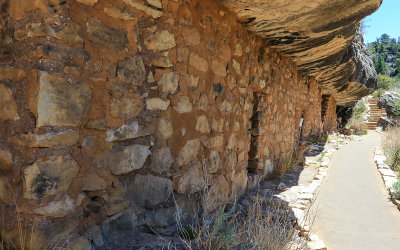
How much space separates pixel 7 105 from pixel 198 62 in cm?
142

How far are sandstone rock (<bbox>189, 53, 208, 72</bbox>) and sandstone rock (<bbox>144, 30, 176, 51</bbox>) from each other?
0.25 metres

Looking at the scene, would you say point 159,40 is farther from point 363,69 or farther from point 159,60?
point 363,69

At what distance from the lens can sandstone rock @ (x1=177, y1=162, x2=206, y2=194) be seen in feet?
7.57

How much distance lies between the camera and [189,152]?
92.8 inches

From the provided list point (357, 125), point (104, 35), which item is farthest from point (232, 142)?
point (357, 125)

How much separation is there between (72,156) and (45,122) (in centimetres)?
24

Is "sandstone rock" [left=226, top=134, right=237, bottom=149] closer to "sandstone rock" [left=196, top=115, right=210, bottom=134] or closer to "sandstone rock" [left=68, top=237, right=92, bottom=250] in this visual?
"sandstone rock" [left=196, top=115, right=210, bottom=134]

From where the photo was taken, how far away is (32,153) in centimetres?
141

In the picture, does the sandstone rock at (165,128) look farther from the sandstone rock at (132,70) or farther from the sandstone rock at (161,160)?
the sandstone rock at (132,70)

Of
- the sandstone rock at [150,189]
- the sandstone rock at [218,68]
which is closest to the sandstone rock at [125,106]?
the sandstone rock at [150,189]

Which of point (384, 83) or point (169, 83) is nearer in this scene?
point (169, 83)

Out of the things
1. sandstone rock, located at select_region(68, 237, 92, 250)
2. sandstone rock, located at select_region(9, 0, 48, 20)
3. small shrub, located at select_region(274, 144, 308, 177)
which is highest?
sandstone rock, located at select_region(9, 0, 48, 20)

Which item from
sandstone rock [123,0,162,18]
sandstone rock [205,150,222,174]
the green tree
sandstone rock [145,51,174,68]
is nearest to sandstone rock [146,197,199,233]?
sandstone rock [205,150,222,174]

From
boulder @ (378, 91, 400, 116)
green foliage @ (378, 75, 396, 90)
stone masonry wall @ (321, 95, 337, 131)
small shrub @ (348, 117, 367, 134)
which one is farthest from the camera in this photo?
green foliage @ (378, 75, 396, 90)
